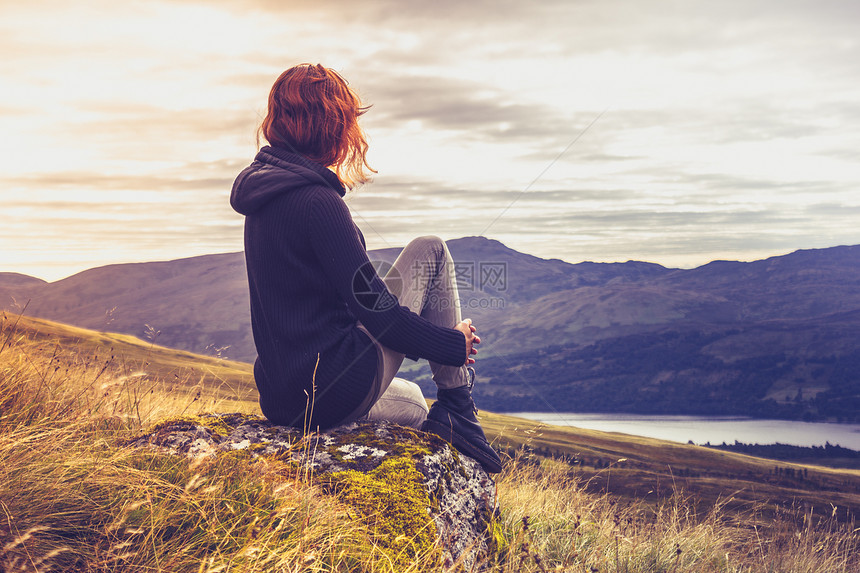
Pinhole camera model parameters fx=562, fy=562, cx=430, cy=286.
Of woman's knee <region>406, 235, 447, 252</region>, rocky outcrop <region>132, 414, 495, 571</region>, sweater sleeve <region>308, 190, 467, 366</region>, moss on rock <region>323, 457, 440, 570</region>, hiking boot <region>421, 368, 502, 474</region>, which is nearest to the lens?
moss on rock <region>323, 457, 440, 570</region>

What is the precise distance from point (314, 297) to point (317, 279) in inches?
6.0

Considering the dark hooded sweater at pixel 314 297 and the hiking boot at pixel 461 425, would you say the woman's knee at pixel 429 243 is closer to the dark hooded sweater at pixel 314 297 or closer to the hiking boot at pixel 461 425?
the dark hooded sweater at pixel 314 297

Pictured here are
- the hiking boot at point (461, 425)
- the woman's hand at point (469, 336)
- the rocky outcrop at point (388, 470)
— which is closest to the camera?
the rocky outcrop at point (388, 470)

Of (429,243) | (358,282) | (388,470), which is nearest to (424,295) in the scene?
(429,243)

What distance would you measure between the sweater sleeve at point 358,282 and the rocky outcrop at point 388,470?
0.76 m

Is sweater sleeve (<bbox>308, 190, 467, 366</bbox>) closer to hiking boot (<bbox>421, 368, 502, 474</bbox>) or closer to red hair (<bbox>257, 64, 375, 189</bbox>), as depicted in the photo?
red hair (<bbox>257, 64, 375, 189</bbox>)

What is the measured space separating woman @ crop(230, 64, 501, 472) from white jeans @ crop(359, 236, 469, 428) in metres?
0.03

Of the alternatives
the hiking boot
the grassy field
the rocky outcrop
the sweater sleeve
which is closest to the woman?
the sweater sleeve

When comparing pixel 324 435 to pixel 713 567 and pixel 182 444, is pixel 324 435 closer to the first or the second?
pixel 182 444

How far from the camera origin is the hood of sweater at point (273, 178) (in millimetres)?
3533

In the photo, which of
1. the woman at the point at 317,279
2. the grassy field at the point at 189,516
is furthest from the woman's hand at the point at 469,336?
the grassy field at the point at 189,516

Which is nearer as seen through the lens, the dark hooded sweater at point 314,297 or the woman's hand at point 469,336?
the dark hooded sweater at point 314,297

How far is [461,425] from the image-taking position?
14.6ft

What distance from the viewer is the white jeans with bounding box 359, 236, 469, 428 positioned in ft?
13.6
